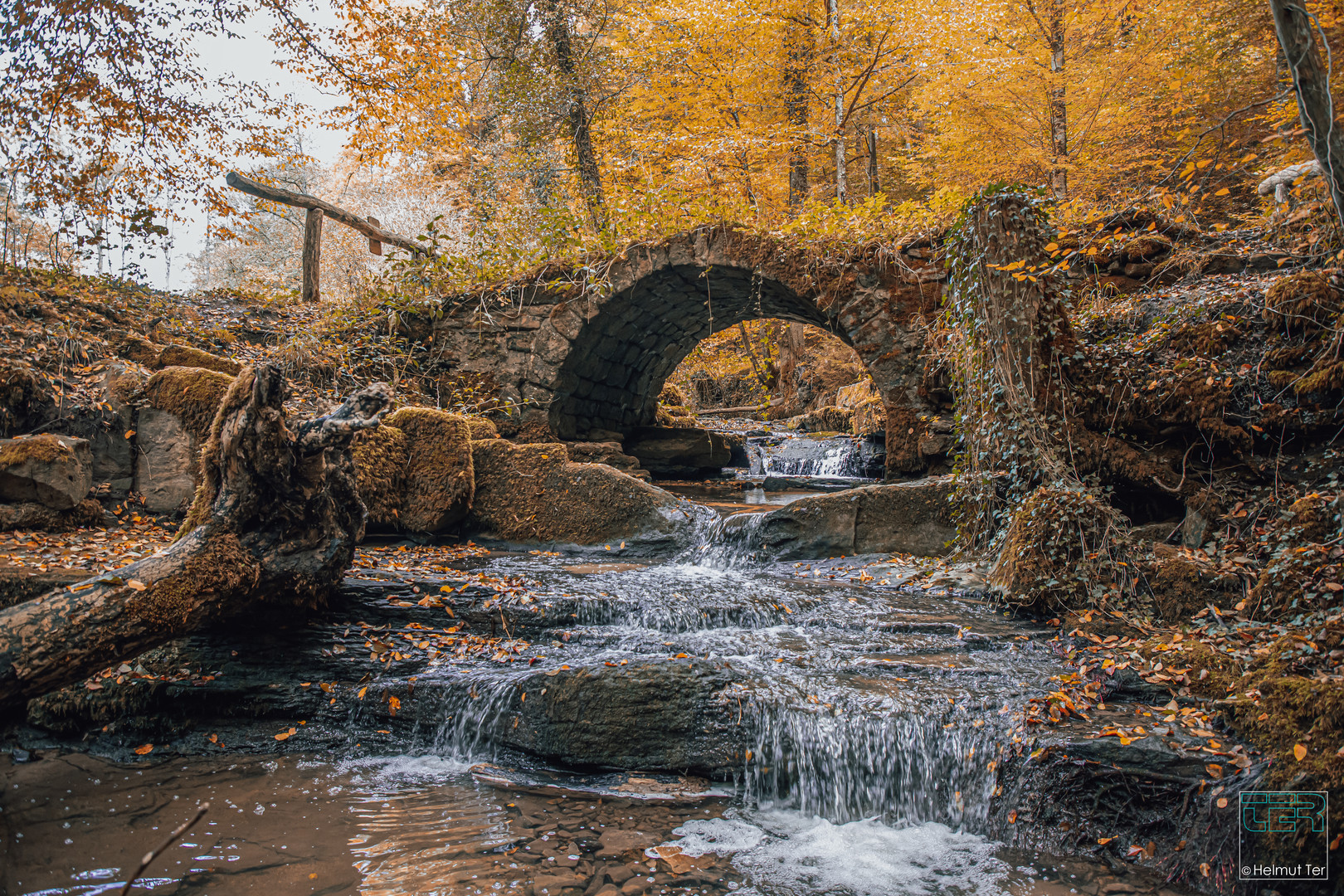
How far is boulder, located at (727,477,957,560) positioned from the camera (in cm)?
596

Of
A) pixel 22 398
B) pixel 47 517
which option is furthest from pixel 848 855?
pixel 22 398

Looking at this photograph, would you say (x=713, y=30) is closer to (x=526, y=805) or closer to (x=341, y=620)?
(x=341, y=620)

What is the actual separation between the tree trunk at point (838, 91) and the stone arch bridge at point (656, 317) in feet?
12.2

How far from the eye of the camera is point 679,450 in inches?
430

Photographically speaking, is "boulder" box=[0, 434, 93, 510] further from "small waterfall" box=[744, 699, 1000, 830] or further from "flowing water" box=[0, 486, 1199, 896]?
"small waterfall" box=[744, 699, 1000, 830]

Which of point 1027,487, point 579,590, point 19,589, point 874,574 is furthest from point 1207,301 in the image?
point 19,589

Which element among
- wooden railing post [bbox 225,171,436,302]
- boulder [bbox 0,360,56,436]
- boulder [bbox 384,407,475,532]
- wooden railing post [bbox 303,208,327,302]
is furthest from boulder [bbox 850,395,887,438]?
boulder [bbox 0,360,56,436]

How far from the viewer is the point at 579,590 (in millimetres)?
4852

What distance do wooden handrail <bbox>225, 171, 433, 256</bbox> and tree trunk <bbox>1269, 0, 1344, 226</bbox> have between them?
8876 millimetres

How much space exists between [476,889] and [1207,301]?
610cm

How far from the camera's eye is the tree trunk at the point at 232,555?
9.31 feet

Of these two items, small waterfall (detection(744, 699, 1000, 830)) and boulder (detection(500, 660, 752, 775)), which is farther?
boulder (detection(500, 660, 752, 775))

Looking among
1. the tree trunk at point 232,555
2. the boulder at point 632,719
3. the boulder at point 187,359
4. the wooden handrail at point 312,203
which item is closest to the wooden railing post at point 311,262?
the wooden handrail at point 312,203

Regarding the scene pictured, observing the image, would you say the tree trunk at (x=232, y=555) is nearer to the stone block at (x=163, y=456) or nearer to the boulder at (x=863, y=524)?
the stone block at (x=163, y=456)
